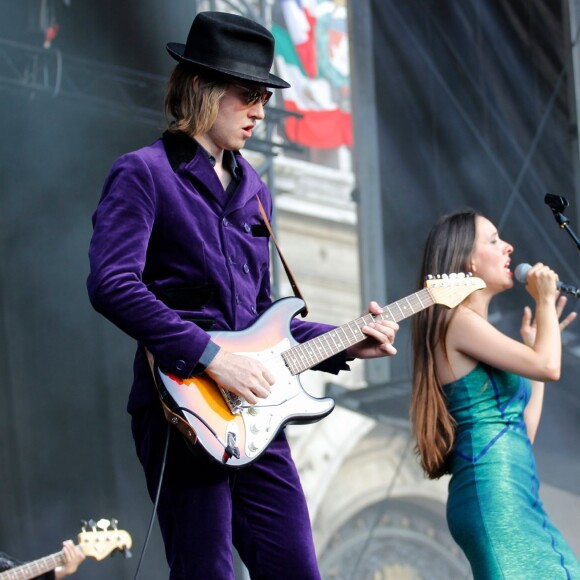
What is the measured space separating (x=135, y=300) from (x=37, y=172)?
7.48 ft

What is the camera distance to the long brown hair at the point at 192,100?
8.28 ft

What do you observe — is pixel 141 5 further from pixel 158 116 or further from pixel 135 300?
pixel 135 300

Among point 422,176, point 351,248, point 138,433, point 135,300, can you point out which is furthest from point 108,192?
point 422,176

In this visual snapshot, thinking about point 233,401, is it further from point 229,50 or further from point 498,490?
point 498,490

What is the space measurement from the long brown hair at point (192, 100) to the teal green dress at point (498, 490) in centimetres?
125

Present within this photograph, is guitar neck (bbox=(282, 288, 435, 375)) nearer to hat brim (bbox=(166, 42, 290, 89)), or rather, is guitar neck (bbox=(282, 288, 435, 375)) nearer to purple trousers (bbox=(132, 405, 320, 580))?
purple trousers (bbox=(132, 405, 320, 580))

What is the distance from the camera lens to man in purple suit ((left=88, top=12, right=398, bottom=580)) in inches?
90.1

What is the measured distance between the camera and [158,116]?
455cm

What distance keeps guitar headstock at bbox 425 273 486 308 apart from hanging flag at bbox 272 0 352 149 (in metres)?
1.89

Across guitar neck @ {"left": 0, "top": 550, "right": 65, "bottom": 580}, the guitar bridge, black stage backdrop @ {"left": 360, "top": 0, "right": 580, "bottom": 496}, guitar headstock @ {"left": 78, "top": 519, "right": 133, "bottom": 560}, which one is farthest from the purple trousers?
black stage backdrop @ {"left": 360, "top": 0, "right": 580, "bottom": 496}

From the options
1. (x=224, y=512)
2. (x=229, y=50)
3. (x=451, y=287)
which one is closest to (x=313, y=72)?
(x=451, y=287)

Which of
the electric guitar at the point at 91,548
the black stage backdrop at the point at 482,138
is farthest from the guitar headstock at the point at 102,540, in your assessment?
the black stage backdrop at the point at 482,138

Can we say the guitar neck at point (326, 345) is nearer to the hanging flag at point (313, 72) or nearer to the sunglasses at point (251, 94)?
the sunglasses at point (251, 94)

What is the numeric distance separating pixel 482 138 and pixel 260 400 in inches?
114
